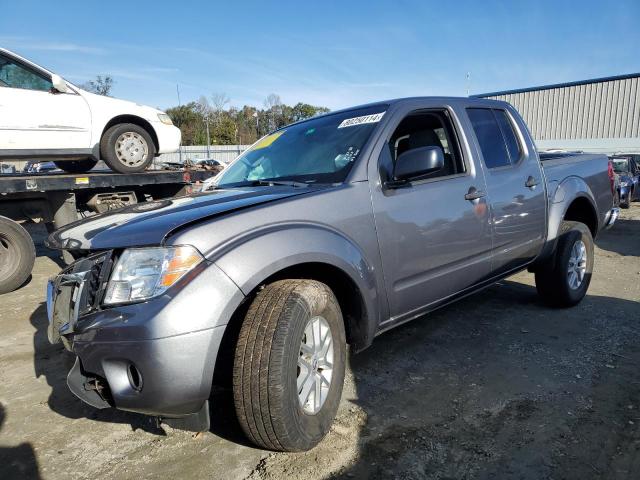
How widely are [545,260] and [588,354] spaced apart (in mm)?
985

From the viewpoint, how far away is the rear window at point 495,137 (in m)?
3.56

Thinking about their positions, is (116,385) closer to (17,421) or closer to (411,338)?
(17,421)

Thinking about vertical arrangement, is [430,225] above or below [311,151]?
below

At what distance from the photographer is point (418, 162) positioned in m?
2.67

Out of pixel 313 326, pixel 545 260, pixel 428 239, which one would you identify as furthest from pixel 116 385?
pixel 545 260

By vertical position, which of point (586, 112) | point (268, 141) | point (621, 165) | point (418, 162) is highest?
point (586, 112)

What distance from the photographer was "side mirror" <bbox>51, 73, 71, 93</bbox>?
5914mm

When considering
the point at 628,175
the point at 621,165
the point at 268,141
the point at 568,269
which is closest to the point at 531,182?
the point at 568,269

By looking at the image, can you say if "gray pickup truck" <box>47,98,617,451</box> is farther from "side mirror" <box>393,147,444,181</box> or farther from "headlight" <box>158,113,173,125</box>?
"headlight" <box>158,113,173,125</box>

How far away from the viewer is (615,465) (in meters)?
2.13

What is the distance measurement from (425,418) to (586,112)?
1279 inches

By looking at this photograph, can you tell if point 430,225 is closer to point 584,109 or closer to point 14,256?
point 14,256

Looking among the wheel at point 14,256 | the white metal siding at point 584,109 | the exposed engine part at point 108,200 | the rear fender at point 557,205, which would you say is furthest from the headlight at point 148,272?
the white metal siding at point 584,109

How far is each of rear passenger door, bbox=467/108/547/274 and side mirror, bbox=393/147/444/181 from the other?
89cm
